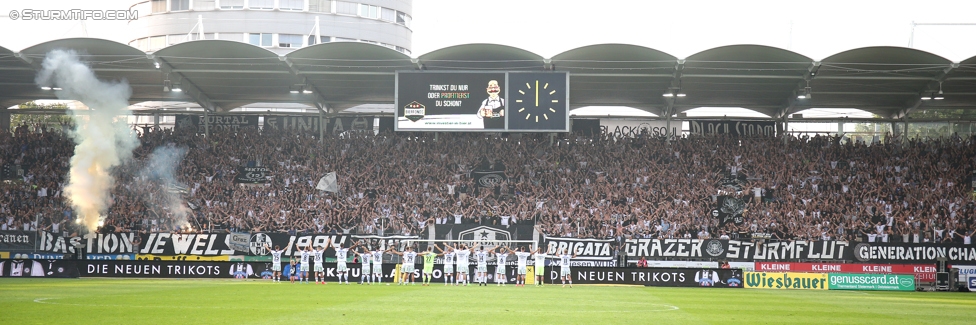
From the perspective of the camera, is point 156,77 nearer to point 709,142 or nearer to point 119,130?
point 119,130

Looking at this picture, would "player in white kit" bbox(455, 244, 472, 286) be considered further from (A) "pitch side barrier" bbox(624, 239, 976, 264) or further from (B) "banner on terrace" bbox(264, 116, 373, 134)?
(B) "banner on terrace" bbox(264, 116, 373, 134)

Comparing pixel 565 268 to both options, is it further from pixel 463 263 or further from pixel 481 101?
pixel 481 101

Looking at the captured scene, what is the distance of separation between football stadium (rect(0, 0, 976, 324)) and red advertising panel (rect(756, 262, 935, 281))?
81 millimetres

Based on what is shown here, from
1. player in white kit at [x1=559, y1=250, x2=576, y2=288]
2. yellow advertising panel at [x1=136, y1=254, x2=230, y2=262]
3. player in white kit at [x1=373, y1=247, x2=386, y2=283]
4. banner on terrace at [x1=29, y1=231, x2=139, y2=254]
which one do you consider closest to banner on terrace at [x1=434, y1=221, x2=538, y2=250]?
player in white kit at [x1=559, y1=250, x2=576, y2=288]

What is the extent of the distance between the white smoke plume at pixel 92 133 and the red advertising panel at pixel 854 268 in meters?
28.8

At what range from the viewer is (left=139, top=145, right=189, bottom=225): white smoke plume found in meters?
39.7

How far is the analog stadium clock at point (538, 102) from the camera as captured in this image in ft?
115

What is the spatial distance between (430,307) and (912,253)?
80.6 ft

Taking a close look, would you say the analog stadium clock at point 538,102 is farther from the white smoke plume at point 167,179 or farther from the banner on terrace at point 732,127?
the white smoke plume at point 167,179

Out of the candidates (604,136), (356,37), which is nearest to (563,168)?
(604,136)

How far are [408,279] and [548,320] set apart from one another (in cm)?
1674

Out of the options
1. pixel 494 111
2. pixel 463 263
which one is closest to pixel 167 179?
pixel 494 111

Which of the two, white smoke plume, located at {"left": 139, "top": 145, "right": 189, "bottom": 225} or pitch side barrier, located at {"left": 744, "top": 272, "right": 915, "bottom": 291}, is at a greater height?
white smoke plume, located at {"left": 139, "top": 145, "right": 189, "bottom": 225}

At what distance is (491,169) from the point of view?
4247 centimetres
